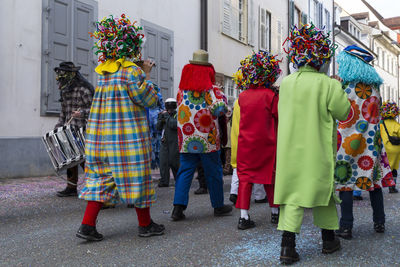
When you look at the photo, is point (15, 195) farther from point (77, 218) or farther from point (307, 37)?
point (307, 37)

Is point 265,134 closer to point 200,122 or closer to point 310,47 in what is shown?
point 200,122

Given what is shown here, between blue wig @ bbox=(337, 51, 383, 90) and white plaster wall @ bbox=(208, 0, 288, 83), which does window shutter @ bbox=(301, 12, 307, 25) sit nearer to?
white plaster wall @ bbox=(208, 0, 288, 83)

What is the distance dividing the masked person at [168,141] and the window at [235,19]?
9118 millimetres

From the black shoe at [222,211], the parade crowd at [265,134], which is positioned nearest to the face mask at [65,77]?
the parade crowd at [265,134]

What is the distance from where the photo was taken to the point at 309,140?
11.5ft

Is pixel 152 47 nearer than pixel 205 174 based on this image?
No

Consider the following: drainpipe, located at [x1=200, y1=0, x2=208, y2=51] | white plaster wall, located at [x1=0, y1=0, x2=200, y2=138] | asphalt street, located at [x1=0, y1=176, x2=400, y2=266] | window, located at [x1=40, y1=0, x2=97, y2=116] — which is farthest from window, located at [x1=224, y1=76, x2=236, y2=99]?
asphalt street, located at [x1=0, y1=176, x2=400, y2=266]

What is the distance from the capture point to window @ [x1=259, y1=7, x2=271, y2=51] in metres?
19.6

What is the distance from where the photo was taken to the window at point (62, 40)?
377 inches

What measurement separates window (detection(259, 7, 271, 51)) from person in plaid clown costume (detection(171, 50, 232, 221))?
14.8 m

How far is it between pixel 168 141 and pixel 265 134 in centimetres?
336

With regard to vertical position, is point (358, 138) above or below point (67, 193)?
above

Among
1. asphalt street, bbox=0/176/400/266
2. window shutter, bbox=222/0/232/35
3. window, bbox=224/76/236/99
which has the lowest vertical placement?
asphalt street, bbox=0/176/400/266

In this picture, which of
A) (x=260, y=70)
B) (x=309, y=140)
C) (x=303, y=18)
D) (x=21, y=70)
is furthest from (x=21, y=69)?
(x=303, y=18)
